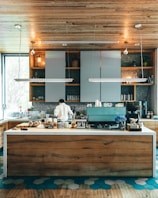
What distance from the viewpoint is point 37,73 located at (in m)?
7.13

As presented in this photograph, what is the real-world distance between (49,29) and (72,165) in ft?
9.07

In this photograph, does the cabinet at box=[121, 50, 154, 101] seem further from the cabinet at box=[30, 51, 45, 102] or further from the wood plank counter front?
the wood plank counter front

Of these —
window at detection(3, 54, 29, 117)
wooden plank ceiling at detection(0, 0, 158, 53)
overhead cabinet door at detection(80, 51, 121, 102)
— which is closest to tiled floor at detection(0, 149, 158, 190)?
wooden plank ceiling at detection(0, 0, 158, 53)

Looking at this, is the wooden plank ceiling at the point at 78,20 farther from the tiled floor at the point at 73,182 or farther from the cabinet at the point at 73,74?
the tiled floor at the point at 73,182

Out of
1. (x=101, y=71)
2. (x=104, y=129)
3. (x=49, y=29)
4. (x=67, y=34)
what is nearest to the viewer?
(x=104, y=129)

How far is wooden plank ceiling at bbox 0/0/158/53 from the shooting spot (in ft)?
11.4

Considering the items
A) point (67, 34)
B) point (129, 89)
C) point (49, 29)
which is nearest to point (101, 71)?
point (129, 89)

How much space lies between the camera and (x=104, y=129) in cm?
436

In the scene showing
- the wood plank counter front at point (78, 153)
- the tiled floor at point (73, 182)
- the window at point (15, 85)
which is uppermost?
the window at point (15, 85)

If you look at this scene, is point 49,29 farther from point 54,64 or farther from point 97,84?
point 97,84

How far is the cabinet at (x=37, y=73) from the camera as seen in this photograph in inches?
273

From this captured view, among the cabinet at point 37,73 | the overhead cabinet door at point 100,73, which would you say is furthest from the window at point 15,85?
the overhead cabinet door at point 100,73

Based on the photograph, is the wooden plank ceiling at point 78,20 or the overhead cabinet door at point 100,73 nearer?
the wooden plank ceiling at point 78,20

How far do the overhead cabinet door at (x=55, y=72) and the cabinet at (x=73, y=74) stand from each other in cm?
20
